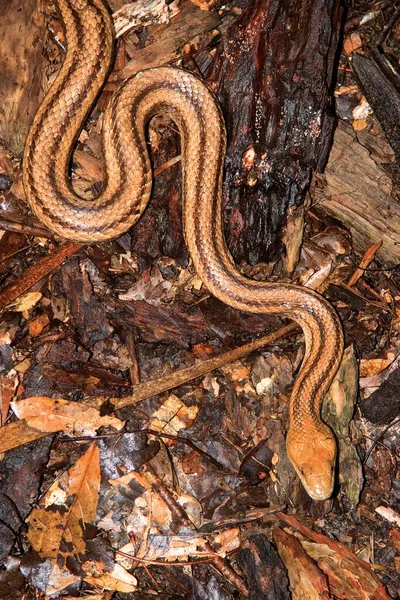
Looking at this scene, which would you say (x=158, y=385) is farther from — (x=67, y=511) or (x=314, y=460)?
(x=314, y=460)

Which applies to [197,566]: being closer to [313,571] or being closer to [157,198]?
[313,571]

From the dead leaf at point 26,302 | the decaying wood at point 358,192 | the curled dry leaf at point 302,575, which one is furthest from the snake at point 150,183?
the decaying wood at point 358,192

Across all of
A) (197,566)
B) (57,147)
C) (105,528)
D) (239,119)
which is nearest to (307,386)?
(197,566)

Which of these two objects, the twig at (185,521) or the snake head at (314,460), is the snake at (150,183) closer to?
the snake head at (314,460)

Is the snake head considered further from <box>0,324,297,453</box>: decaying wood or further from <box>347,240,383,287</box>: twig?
<box>347,240,383,287</box>: twig

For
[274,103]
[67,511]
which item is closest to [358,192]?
[274,103]
